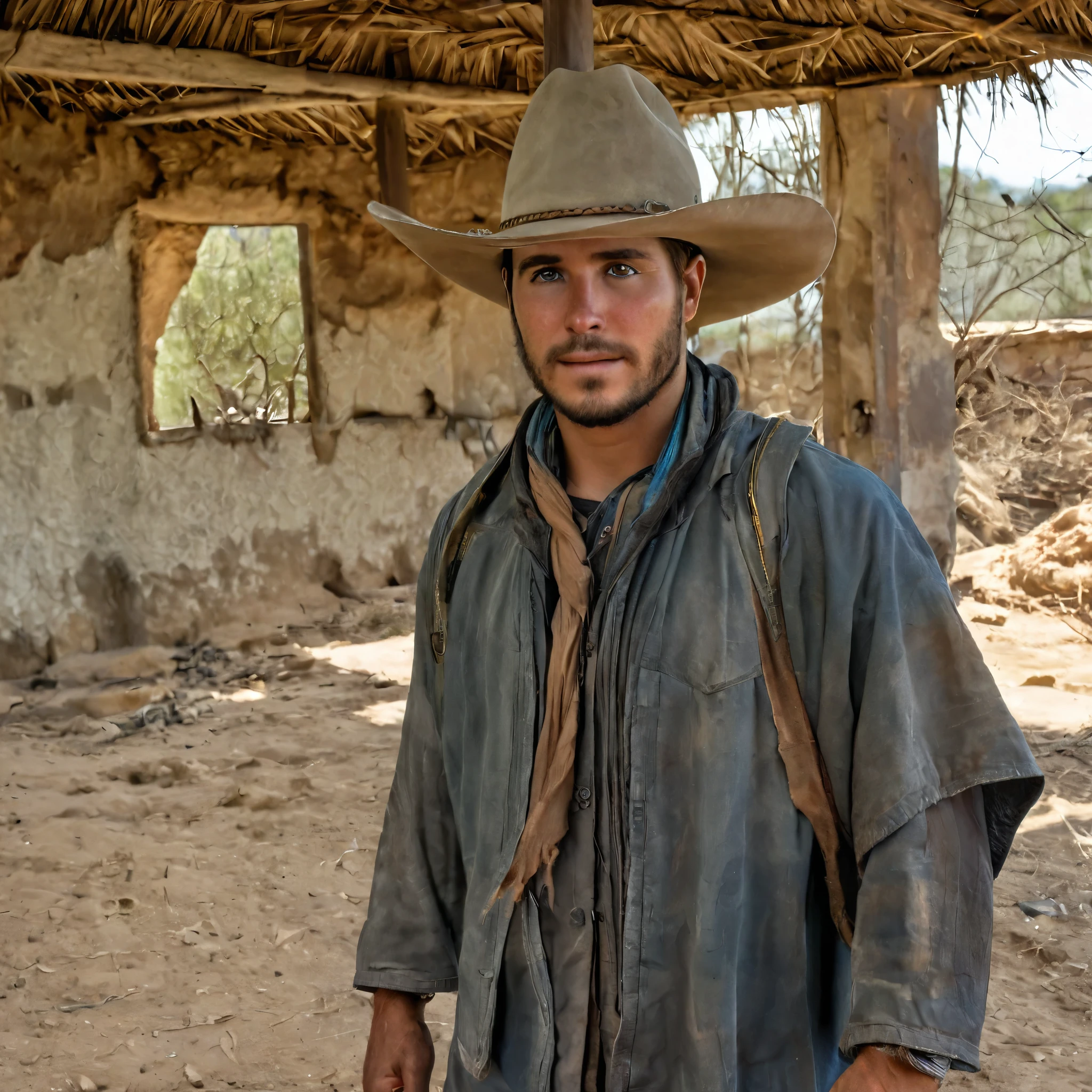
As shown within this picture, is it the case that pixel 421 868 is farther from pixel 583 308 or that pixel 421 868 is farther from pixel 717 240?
pixel 717 240

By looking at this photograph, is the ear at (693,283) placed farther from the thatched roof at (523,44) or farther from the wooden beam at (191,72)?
the wooden beam at (191,72)

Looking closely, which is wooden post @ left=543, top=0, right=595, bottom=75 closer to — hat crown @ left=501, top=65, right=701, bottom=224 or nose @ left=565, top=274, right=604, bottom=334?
hat crown @ left=501, top=65, right=701, bottom=224

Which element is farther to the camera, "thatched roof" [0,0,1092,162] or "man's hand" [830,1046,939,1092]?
"thatched roof" [0,0,1092,162]

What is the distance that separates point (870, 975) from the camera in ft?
4.13

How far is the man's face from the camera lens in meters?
1.53

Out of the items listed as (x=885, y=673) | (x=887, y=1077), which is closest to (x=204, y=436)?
(x=885, y=673)

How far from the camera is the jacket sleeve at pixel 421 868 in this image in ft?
5.54

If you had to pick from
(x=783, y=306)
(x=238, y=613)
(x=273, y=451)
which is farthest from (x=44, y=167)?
(x=783, y=306)

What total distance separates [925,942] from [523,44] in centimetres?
515

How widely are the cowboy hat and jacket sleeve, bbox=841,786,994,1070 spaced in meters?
0.79

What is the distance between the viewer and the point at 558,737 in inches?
58.0

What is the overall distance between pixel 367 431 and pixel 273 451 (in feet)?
2.15

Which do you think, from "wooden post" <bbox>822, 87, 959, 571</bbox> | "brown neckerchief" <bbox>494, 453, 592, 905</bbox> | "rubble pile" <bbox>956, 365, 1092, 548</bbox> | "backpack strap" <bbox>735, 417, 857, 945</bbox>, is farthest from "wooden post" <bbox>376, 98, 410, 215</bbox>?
"rubble pile" <bbox>956, 365, 1092, 548</bbox>

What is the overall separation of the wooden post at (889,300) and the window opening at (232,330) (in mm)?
8313
